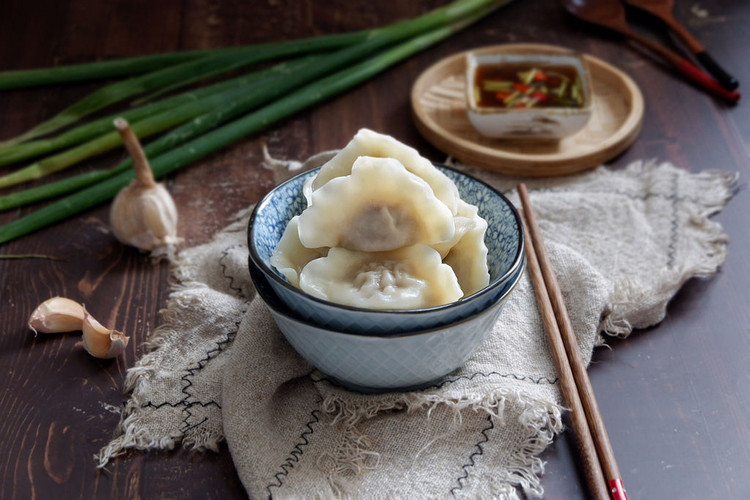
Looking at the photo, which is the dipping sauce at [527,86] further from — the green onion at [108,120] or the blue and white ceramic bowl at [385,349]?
the blue and white ceramic bowl at [385,349]

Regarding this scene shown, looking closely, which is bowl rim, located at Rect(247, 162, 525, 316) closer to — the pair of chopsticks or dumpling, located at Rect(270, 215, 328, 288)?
dumpling, located at Rect(270, 215, 328, 288)

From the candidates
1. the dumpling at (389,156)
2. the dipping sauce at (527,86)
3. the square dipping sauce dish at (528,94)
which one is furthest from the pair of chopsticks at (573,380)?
the dipping sauce at (527,86)

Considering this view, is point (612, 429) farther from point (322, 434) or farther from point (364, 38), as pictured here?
point (364, 38)

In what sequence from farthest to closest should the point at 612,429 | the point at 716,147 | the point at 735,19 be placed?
the point at 735,19
the point at 716,147
the point at 612,429

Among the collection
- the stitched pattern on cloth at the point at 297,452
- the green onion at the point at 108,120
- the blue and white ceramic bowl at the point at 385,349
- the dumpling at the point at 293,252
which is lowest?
the green onion at the point at 108,120

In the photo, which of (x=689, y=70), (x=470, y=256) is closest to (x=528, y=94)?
(x=689, y=70)

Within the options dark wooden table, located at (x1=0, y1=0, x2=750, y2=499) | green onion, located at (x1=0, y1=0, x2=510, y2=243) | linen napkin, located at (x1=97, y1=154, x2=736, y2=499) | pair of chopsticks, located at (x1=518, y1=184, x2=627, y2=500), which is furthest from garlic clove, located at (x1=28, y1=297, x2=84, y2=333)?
pair of chopsticks, located at (x1=518, y1=184, x2=627, y2=500)

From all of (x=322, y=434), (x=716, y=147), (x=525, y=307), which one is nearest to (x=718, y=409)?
(x=525, y=307)
